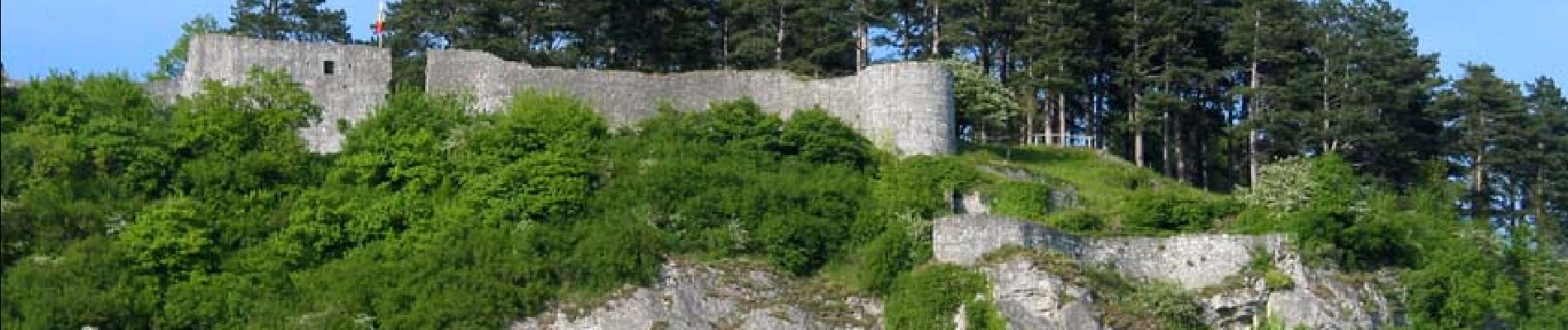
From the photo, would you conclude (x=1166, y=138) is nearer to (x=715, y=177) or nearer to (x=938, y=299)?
(x=715, y=177)

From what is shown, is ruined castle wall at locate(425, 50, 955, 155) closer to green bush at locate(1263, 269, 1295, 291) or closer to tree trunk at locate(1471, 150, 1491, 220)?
green bush at locate(1263, 269, 1295, 291)

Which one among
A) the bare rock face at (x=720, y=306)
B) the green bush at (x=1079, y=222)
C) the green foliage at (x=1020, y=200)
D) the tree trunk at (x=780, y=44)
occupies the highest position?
the tree trunk at (x=780, y=44)

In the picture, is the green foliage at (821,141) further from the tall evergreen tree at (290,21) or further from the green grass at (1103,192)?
the tall evergreen tree at (290,21)

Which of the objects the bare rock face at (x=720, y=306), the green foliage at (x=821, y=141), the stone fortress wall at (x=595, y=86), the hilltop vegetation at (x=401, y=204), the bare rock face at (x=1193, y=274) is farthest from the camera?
the stone fortress wall at (x=595, y=86)

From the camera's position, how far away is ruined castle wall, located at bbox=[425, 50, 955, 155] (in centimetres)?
4859

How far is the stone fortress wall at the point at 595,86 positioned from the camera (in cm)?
4769

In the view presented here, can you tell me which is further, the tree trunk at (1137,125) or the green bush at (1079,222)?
the tree trunk at (1137,125)

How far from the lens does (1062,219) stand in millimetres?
45969

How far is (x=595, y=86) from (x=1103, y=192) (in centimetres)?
948

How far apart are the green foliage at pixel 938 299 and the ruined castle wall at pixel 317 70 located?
36.9 ft

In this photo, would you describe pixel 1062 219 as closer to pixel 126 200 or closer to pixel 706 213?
pixel 706 213

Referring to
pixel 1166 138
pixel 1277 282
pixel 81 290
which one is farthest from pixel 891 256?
pixel 1166 138

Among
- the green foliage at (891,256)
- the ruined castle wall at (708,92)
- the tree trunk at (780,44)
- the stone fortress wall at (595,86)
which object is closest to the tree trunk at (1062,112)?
the tree trunk at (780,44)

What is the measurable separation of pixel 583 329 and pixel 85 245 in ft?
26.1
